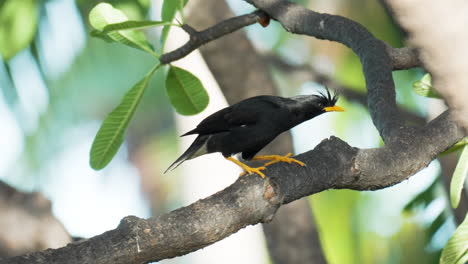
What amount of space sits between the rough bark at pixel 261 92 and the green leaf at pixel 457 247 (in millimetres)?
1292

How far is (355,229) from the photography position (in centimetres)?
806

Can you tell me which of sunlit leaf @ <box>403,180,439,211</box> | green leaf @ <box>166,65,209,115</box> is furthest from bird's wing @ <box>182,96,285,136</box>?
sunlit leaf @ <box>403,180,439,211</box>

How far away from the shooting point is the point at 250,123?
6.92 ft

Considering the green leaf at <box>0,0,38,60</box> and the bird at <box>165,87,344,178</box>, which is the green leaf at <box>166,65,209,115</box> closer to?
the bird at <box>165,87,344,178</box>

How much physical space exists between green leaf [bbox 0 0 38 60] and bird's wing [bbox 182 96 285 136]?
66.6 inches

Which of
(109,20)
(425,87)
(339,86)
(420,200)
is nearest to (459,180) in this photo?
(425,87)

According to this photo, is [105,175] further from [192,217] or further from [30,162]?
[192,217]

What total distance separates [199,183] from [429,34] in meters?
7.90

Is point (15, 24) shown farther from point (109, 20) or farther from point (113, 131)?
point (113, 131)

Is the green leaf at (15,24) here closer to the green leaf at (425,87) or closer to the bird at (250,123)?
the bird at (250,123)

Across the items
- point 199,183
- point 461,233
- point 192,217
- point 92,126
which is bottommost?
point 461,233

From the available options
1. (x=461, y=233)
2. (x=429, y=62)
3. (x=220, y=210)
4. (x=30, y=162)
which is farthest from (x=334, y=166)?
(x=30, y=162)

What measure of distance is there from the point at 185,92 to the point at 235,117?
0.27 m

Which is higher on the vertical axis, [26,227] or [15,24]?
[15,24]
